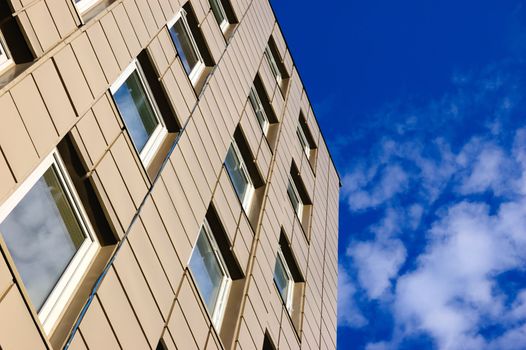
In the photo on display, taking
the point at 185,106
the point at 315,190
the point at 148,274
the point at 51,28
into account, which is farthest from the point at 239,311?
the point at 315,190

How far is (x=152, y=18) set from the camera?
1348 cm

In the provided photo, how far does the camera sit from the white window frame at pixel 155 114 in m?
11.4

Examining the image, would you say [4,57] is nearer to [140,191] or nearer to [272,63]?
[140,191]

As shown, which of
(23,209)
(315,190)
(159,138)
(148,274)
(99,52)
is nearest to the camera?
(23,209)

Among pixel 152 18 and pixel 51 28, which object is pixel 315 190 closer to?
pixel 152 18

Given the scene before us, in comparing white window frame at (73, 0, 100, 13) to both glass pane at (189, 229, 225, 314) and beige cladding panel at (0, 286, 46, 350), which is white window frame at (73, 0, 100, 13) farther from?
beige cladding panel at (0, 286, 46, 350)

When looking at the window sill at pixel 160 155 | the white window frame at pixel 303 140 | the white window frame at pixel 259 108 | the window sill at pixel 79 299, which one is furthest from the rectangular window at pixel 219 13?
the window sill at pixel 79 299

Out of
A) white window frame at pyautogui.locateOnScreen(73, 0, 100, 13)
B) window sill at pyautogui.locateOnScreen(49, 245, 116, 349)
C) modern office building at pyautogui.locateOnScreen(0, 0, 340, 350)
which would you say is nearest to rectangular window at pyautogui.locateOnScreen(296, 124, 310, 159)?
modern office building at pyautogui.locateOnScreen(0, 0, 340, 350)

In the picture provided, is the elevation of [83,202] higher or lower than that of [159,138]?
lower

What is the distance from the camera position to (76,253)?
28.3ft

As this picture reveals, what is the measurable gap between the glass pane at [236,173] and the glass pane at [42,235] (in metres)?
7.67

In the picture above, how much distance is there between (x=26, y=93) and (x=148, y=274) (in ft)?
10.9

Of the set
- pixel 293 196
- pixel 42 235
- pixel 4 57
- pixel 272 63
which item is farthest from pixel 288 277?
pixel 4 57

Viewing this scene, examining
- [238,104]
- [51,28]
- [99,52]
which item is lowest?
[51,28]
